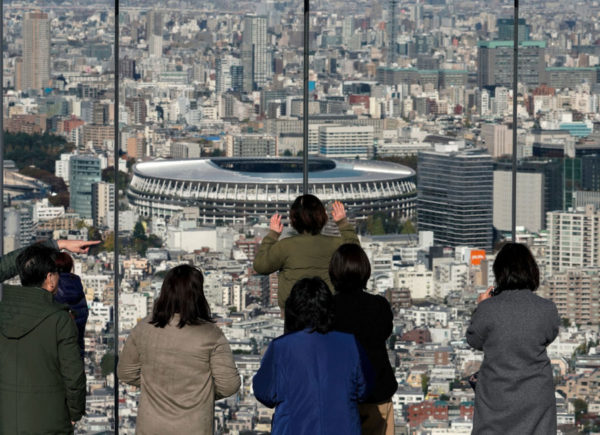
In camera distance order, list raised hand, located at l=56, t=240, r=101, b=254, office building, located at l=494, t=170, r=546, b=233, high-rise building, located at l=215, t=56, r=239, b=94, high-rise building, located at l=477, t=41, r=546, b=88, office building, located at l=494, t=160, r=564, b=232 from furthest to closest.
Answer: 1. high-rise building, located at l=215, t=56, r=239, b=94
2. high-rise building, located at l=477, t=41, r=546, b=88
3. office building, located at l=494, t=160, r=564, b=232
4. office building, located at l=494, t=170, r=546, b=233
5. raised hand, located at l=56, t=240, r=101, b=254

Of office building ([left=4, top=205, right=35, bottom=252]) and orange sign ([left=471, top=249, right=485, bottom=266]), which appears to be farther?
orange sign ([left=471, top=249, right=485, bottom=266])

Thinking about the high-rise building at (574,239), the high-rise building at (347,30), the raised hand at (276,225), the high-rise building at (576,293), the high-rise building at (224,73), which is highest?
the high-rise building at (347,30)

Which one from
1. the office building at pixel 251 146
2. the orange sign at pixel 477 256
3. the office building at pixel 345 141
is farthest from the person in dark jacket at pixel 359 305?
the office building at pixel 345 141

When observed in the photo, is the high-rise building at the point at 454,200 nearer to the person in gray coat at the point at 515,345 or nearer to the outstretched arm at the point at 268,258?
the outstretched arm at the point at 268,258

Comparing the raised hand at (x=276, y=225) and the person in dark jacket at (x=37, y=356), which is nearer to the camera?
the person in dark jacket at (x=37, y=356)

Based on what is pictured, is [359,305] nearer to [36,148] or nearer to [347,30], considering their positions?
[36,148]

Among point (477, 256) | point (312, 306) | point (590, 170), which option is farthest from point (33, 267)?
point (477, 256)

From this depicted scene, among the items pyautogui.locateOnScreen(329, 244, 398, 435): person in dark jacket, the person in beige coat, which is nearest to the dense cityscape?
pyautogui.locateOnScreen(329, 244, 398, 435): person in dark jacket

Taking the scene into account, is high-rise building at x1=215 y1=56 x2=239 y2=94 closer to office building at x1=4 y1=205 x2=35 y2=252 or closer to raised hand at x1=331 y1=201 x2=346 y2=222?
office building at x1=4 y1=205 x2=35 y2=252
